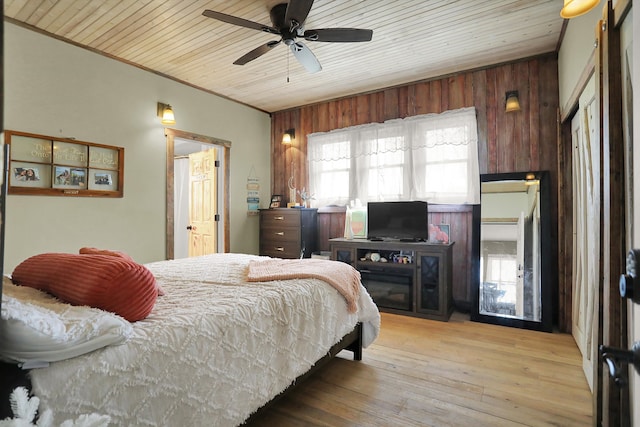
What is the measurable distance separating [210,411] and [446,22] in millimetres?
3246

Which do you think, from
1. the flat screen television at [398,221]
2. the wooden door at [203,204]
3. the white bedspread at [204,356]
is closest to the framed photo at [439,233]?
the flat screen television at [398,221]

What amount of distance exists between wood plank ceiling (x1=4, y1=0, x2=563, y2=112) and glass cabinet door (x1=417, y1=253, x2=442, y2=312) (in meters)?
2.16

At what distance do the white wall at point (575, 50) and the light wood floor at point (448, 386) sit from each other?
2.08 metres

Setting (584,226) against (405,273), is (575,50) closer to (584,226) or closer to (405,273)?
(584,226)

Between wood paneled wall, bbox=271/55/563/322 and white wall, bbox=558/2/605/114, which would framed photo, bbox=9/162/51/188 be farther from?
white wall, bbox=558/2/605/114

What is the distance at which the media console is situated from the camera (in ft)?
11.4

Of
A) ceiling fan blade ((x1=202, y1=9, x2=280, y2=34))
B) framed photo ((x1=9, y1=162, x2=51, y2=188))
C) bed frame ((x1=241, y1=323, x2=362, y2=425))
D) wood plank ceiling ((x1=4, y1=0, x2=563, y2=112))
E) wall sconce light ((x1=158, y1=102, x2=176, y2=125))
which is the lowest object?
bed frame ((x1=241, y1=323, x2=362, y2=425))

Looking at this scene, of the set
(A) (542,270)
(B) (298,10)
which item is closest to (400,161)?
(A) (542,270)

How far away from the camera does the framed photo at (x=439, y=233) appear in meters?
3.68

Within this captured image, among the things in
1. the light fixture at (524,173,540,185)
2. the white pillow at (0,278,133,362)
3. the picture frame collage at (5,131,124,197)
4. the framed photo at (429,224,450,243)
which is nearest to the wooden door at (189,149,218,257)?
the picture frame collage at (5,131,124,197)

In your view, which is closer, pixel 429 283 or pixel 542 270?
pixel 542 270

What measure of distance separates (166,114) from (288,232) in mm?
2121

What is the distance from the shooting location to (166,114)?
3623 mm

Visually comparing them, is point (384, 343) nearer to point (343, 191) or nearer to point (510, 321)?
point (510, 321)
